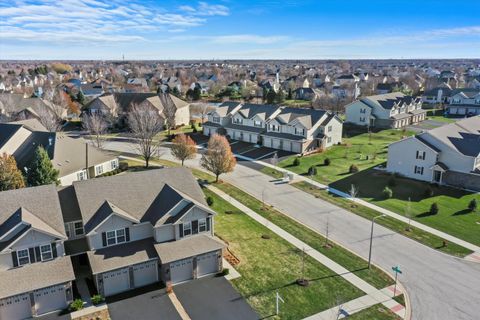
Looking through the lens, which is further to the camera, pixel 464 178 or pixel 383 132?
pixel 383 132

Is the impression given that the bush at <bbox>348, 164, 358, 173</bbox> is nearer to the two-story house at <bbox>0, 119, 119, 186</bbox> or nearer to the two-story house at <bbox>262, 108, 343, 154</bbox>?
the two-story house at <bbox>262, 108, 343, 154</bbox>

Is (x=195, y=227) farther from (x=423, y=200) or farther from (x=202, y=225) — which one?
(x=423, y=200)

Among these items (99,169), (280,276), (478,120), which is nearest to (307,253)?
(280,276)

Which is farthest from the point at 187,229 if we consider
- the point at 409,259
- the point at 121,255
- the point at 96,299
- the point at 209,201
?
the point at 409,259

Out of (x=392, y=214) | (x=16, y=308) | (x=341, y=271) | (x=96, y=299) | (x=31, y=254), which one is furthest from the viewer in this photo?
(x=392, y=214)

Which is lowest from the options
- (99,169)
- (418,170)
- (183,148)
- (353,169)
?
(353,169)

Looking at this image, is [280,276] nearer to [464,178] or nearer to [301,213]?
[301,213]

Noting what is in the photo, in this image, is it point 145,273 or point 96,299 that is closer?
point 96,299

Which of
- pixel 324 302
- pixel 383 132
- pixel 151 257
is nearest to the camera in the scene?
pixel 324 302
